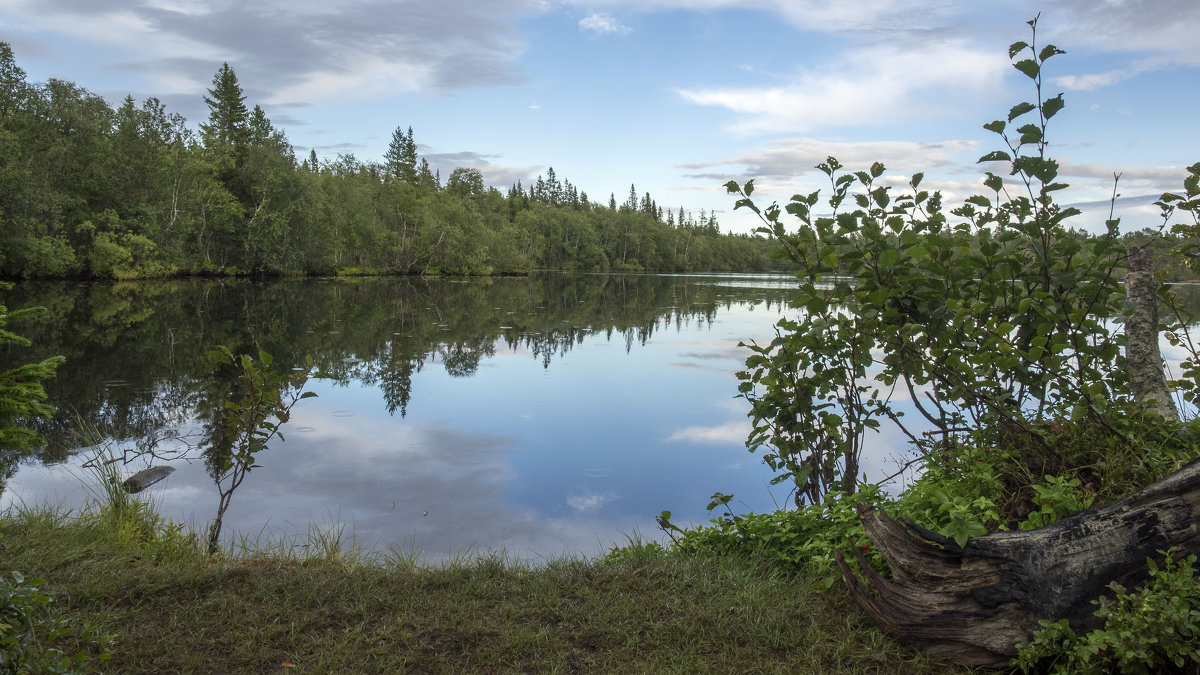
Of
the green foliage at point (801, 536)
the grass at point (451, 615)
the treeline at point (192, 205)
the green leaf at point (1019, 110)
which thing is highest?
the treeline at point (192, 205)

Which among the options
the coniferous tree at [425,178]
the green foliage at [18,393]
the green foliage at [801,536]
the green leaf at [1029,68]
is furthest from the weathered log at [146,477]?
the coniferous tree at [425,178]

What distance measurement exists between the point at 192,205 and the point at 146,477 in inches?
1842

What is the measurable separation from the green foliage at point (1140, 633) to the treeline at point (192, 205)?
1767 cm

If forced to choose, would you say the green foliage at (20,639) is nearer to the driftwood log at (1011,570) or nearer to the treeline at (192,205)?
the driftwood log at (1011,570)

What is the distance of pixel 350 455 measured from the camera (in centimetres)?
913

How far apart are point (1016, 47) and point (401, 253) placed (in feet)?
219

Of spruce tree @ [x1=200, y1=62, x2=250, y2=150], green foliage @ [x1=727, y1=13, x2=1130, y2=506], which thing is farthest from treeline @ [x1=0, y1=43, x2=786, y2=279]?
green foliage @ [x1=727, y1=13, x2=1130, y2=506]

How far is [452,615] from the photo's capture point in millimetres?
3590

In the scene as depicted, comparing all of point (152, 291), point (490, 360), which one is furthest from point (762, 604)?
point (152, 291)

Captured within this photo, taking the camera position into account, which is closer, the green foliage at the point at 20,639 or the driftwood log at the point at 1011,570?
the green foliage at the point at 20,639

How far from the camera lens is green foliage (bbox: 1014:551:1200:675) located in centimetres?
242

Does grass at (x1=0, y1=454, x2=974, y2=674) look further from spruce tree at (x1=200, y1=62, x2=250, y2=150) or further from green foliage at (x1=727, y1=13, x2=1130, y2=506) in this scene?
spruce tree at (x1=200, y1=62, x2=250, y2=150)

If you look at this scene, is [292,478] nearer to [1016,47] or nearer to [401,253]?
[1016,47]

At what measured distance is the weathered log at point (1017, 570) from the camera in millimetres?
2762
